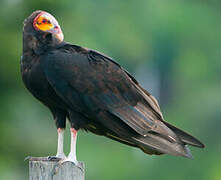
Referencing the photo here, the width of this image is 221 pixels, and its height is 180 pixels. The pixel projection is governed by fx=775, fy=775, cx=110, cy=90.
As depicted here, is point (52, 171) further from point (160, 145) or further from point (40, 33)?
point (40, 33)

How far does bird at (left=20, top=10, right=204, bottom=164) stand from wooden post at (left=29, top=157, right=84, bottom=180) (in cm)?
27

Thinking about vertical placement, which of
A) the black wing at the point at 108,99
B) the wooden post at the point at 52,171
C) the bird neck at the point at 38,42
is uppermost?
the bird neck at the point at 38,42

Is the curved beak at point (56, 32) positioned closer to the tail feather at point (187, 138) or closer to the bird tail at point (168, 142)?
the bird tail at point (168, 142)

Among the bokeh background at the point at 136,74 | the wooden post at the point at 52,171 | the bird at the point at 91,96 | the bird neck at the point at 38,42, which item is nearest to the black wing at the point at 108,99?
the bird at the point at 91,96

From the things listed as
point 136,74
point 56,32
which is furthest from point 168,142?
point 136,74

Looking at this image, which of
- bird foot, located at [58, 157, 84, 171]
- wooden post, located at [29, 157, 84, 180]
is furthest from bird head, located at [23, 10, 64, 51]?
wooden post, located at [29, 157, 84, 180]

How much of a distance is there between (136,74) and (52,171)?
74.5ft

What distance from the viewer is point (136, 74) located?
2819cm

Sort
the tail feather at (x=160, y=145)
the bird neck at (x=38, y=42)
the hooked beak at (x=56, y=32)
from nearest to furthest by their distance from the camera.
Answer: the tail feather at (x=160, y=145)
the bird neck at (x=38, y=42)
the hooked beak at (x=56, y=32)

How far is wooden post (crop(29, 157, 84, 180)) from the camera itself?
552cm

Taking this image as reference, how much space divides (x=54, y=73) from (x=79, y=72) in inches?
8.2

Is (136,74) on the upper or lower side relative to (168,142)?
upper

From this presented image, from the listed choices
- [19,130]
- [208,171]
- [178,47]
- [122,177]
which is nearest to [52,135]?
[19,130]

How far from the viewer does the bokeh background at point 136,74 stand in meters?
12.9
